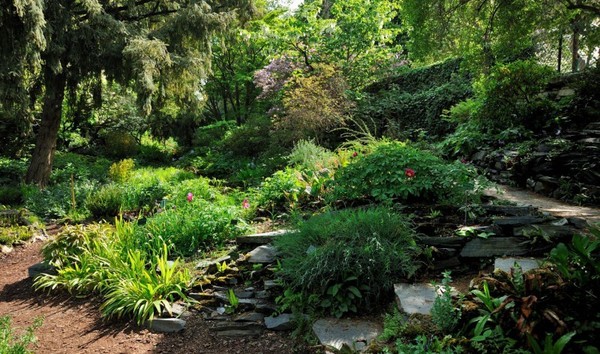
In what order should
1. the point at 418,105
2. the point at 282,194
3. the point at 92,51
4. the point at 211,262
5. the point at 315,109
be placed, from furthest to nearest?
the point at 418,105 → the point at 315,109 → the point at 92,51 → the point at 282,194 → the point at 211,262

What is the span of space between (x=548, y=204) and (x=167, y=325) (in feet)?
13.2

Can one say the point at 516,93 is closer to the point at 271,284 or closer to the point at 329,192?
the point at 329,192

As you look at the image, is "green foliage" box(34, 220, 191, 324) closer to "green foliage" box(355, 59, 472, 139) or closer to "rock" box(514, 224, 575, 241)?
"rock" box(514, 224, 575, 241)

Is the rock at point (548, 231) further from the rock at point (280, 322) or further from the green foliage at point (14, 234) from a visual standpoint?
the green foliage at point (14, 234)

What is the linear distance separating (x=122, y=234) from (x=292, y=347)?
270 cm

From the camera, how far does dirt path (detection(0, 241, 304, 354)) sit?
315 cm

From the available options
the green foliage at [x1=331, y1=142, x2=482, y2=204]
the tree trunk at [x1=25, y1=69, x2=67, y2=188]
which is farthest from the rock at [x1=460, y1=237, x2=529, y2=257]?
the tree trunk at [x1=25, y1=69, x2=67, y2=188]

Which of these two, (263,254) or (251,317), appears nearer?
(251,317)

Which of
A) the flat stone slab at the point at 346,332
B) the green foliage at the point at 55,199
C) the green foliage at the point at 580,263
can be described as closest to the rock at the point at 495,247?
the green foliage at the point at 580,263


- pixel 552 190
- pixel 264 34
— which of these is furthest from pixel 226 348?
pixel 264 34

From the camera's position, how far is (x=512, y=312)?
7.04ft

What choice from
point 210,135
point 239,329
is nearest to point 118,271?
point 239,329

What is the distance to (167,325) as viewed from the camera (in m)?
3.46

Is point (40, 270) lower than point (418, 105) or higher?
lower
